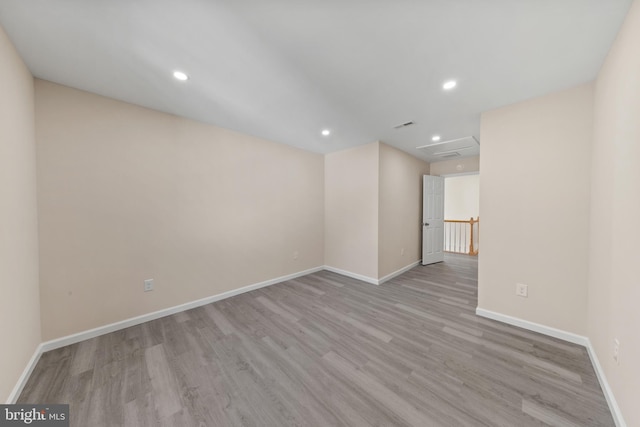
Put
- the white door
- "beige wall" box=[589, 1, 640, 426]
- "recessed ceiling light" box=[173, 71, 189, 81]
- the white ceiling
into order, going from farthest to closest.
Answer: the white door
"recessed ceiling light" box=[173, 71, 189, 81]
the white ceiling
"beige wall" box=[589, 1, 640, 426]

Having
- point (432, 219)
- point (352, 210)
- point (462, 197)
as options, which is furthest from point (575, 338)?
point (462, 197)

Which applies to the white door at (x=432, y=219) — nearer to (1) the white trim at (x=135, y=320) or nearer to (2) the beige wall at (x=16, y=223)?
(1) the white trim at (x=135, y=320)

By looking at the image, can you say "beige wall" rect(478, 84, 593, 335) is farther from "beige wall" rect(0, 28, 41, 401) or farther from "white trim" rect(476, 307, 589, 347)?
"beige wall" rect(0, 28, 41, 401)

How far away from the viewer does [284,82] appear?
1876mm

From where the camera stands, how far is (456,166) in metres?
4.54

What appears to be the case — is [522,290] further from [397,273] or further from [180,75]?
[180,75]

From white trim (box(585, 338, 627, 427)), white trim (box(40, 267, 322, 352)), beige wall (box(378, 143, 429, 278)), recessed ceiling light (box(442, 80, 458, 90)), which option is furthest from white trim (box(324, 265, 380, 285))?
recessed ceiling light (box(442, 80, 458, 90))

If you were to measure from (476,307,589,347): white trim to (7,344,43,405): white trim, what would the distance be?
3.93 metres

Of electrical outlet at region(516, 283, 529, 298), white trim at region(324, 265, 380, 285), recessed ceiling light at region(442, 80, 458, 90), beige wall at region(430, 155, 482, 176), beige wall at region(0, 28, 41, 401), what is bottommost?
white trim at region(324, 265, 380, 285)

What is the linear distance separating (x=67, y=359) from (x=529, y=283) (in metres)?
4.29

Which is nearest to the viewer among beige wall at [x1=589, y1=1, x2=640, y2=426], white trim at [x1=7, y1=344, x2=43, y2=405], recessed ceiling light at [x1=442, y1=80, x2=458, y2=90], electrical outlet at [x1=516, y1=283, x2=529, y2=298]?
beige wall at [x1=589, y1=1, x2=640, y2=426]

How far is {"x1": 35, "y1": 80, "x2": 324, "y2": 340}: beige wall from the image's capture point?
188 cm

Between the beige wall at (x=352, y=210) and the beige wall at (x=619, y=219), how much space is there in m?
2.22

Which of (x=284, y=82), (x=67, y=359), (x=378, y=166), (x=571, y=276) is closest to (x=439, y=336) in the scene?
(x=571, y=276)
